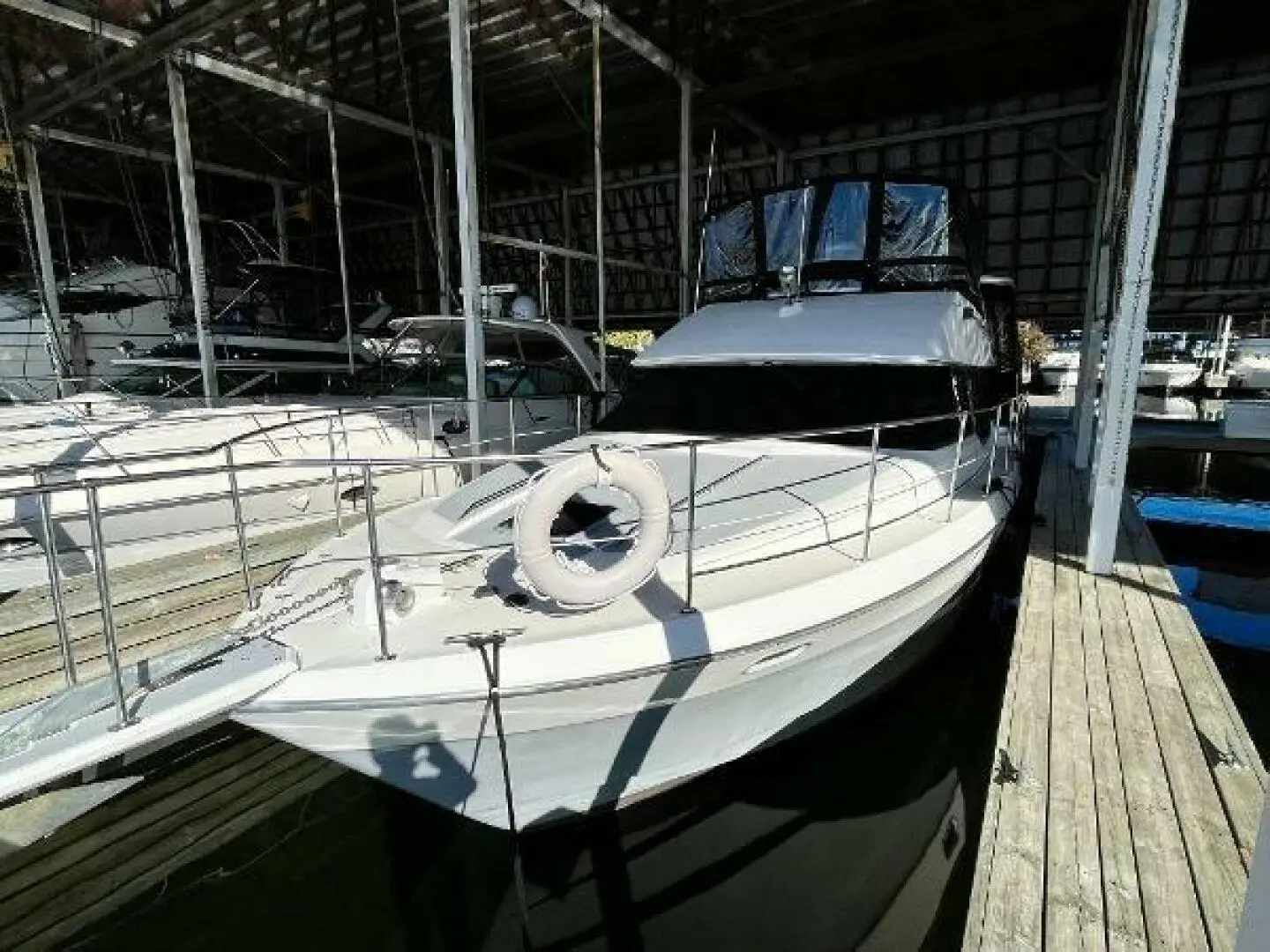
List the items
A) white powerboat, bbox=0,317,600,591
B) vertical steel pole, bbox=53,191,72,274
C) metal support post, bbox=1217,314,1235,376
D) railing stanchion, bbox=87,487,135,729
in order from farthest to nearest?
metal support post, bbox=1217,314,1235,376
vertical steel pole, bbox=53,191,72,274
white powerboat, bbox=0,317,600,591
railing stanchion, bbox=87,487,135,729

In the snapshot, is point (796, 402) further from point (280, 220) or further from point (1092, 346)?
point (280, 220)

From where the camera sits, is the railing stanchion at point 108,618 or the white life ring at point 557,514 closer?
the railing stanchion at point 108,618

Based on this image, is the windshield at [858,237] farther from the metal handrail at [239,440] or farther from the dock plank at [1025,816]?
the dock plank at [1025,816]

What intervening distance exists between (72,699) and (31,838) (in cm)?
212

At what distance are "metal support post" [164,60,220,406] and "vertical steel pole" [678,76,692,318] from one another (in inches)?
255

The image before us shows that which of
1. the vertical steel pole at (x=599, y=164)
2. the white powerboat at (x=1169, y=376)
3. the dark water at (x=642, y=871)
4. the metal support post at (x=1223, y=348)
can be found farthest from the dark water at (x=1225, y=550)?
the metal support post at (x=1223, y=348)

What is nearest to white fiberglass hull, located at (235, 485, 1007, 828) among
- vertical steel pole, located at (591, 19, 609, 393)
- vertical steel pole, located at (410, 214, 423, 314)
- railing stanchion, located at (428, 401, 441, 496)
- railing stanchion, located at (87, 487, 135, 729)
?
railing stanchion, located at (87, 487, 135, 729)

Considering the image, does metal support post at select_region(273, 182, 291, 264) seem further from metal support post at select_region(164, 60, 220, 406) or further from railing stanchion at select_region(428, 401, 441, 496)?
railing stanchion at select_region(428, 401, 441, 496)

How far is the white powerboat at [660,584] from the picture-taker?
246 cm

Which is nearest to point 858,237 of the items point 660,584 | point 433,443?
point 660,584

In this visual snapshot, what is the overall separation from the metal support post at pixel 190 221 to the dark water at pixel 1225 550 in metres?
11.2

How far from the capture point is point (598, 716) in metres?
2.66

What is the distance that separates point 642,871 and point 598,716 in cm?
117

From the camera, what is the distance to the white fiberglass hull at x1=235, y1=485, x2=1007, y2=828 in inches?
94.8
